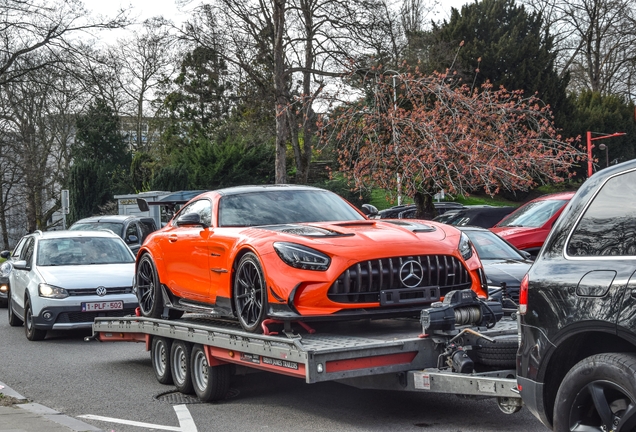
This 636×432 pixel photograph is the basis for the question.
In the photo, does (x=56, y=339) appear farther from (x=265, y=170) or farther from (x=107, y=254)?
(x=265, y=170)

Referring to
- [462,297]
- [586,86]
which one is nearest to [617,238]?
[462,297]

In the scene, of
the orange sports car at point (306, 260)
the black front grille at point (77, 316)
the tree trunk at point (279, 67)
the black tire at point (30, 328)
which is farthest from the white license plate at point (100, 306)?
the tree trunk at point (279, 67)

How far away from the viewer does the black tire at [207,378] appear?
8070 mm

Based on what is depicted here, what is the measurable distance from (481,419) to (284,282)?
1923mm

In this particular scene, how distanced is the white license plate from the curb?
162 inches

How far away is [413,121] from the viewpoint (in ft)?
72.4

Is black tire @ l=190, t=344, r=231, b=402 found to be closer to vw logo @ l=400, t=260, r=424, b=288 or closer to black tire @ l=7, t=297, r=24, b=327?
vw logo @ l=400, t=260, r=424, b=288

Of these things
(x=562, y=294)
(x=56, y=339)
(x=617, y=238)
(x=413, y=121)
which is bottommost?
(x=56, y=339)

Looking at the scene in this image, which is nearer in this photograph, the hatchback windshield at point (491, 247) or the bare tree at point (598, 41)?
the hatchback windshield at point (491, 247)

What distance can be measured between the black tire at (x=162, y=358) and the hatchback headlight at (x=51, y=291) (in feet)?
13.0

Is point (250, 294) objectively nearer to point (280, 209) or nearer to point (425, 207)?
point (280, 209)

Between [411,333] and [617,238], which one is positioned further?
[411,333]

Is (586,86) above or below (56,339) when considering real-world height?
above

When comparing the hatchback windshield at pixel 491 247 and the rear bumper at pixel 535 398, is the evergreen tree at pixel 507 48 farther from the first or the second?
the rear bumper at pixel 535 398
